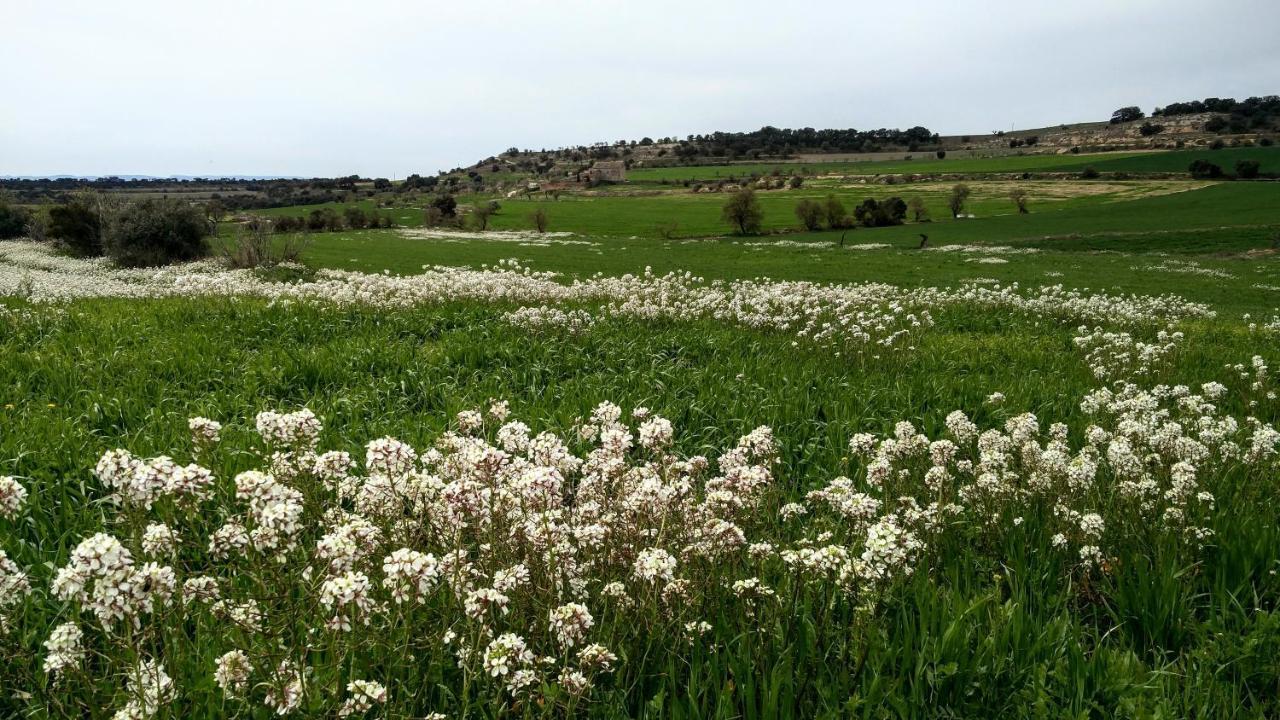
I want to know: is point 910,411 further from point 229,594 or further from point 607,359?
point 229,594

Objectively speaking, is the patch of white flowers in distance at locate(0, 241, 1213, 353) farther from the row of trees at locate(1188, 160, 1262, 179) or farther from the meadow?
the row of trees at locate(1188, 160, 1262, 179)

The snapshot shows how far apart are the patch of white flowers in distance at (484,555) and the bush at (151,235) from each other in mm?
50072

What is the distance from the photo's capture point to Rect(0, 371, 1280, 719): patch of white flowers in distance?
245cm

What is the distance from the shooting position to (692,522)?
3.80m

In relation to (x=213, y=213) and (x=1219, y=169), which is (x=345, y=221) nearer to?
(x=213, y=213)

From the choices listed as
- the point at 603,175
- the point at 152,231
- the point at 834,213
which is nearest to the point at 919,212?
the point at 834,213

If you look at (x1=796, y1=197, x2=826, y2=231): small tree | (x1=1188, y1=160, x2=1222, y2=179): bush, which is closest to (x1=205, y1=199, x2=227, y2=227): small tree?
(x1=796, y1=197, x2=826, y2=231): small tree

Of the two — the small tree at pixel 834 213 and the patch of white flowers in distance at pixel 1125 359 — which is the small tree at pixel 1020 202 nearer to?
the small tree at pixel 834 213

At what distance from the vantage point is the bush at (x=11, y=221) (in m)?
72.1

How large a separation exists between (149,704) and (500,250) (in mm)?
64277

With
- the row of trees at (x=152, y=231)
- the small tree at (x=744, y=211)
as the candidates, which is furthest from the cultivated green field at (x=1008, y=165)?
the row of trees at (x=152, y=231)

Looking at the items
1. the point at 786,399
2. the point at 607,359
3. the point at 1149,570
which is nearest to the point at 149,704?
the point at 1149,570

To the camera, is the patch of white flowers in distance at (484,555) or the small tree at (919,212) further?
the small tree at (919,212)

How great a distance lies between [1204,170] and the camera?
4368 inches
